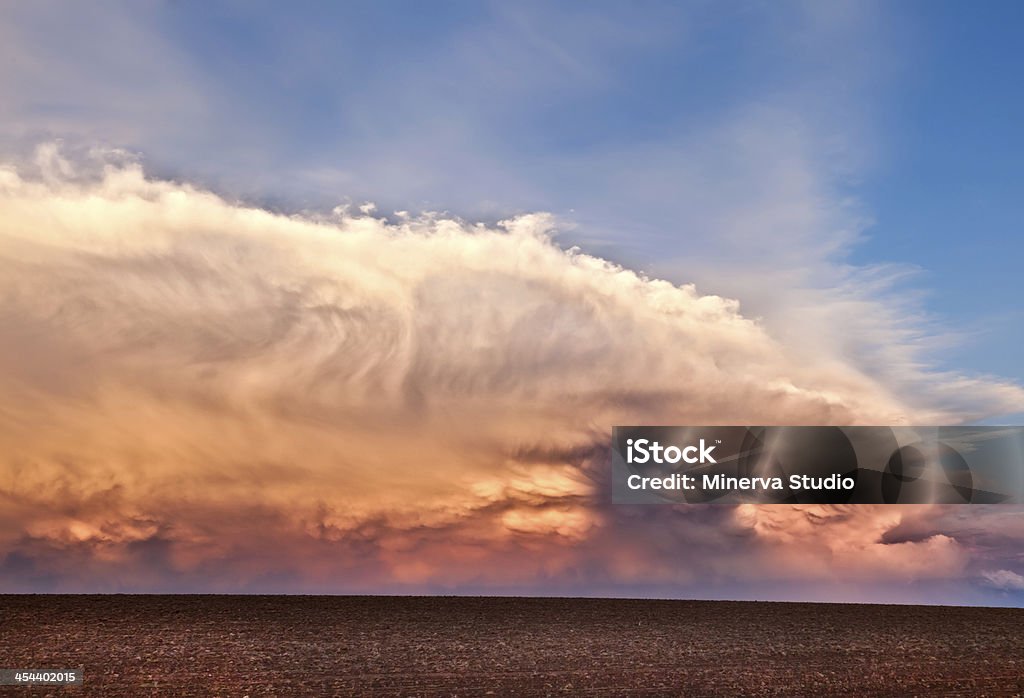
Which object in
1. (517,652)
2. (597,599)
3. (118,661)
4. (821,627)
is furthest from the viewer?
(597,599)

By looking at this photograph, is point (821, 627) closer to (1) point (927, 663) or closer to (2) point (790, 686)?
(1) point (927, 663)

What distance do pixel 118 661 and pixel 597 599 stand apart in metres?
19.2

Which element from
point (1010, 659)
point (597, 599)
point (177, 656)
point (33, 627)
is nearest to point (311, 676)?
point (177, 656)

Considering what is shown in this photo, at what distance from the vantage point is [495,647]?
25.3 m

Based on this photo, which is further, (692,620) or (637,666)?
(692,620)

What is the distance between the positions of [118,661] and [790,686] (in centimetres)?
1716

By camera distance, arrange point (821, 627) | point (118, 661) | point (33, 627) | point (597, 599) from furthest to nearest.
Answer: point (597, 599), point (821, 627), point (33, 627), point (118, 661)

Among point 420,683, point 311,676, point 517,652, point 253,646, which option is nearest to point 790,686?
point 517,652

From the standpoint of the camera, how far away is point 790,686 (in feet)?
72.0

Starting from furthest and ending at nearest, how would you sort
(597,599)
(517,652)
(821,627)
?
(597,599) → (821,627) → (517,652)

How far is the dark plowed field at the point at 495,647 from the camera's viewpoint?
21500 mm

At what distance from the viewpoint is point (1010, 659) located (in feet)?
85.4

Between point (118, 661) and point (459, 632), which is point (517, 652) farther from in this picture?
point (118, 661)

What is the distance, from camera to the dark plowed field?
21.5 m
